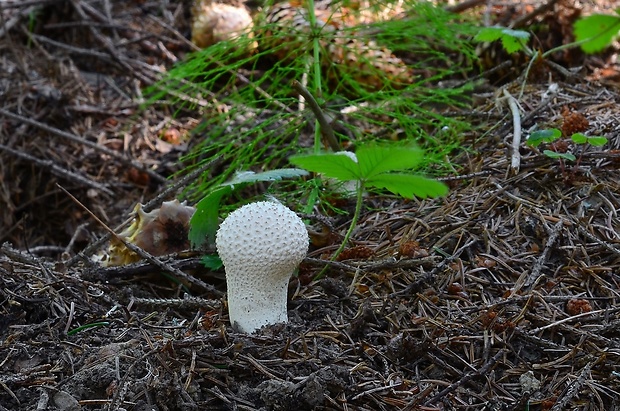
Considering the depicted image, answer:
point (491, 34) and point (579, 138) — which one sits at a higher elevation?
point (491, 34)

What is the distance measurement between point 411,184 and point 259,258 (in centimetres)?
55

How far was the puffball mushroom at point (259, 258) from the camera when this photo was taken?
7.12 feet

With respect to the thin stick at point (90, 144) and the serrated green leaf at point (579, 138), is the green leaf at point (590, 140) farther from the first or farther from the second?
the thin stick at point (90, 144)

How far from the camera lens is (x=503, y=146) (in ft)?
10.6

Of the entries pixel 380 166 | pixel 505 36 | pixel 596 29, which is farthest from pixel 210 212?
pixel 505 36

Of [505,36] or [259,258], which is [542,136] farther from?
[259,258]

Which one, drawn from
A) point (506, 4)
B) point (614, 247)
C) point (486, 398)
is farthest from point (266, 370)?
point (506, 4)

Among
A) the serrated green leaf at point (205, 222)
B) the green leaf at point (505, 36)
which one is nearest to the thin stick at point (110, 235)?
the serrated green leaf at point (205, 222)

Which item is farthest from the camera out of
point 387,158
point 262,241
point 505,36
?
point 505,36

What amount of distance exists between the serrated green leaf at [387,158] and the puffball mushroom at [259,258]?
34 centimetres

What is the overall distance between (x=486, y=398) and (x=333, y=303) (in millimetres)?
655

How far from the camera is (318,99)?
11.1 ft

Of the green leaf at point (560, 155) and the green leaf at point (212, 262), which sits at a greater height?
the green leaf at point (560, 155)

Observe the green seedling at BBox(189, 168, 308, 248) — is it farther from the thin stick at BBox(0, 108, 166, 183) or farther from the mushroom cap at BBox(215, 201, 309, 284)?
the thin stick at BBox(0, 108, 166, 183)
